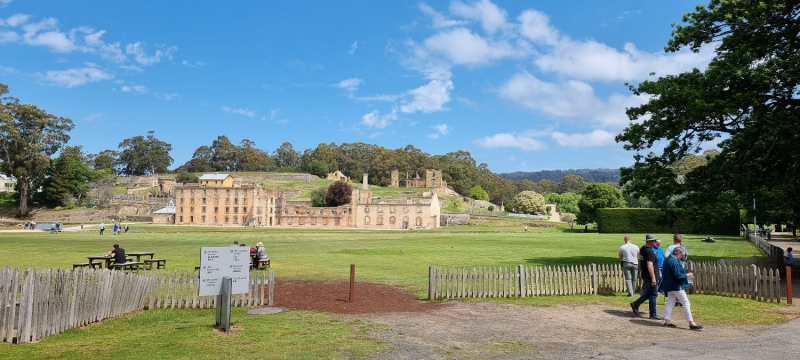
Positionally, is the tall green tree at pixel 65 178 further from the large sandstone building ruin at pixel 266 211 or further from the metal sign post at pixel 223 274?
the metal sign post at pixel 223 274

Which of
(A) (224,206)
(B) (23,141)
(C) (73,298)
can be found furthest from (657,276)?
(B) (23,141)

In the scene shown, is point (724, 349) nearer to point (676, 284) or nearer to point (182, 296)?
point (676, 284)

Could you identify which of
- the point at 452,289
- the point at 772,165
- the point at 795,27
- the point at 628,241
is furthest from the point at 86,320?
the point at 795,27

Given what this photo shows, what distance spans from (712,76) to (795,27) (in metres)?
3.31

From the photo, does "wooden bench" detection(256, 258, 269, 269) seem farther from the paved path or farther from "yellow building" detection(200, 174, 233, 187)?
"yellow building" detection(200, 174, 233, 187)

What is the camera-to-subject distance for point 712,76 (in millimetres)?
18656

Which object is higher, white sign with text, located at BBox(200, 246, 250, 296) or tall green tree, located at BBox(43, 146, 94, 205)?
tall green tree, located at BBox(43, 146, 94, 205)

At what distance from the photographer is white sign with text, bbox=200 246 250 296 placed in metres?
9.70

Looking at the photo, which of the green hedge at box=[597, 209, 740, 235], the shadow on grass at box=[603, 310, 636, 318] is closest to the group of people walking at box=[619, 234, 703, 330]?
the shadow on grass at box=[603, 310, 636, 318]

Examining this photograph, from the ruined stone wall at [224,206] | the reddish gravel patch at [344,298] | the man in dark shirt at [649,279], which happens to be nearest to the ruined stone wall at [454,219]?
the ruined stone wall at [224,206]

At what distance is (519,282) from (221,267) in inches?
338

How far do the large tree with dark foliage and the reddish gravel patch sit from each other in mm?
12874

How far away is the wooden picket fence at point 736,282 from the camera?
45.2ft

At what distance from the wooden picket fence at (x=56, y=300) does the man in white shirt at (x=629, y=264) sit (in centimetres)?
1360
